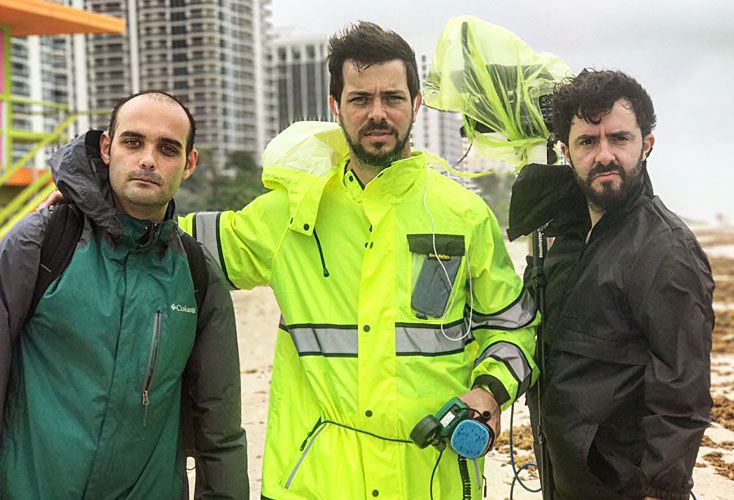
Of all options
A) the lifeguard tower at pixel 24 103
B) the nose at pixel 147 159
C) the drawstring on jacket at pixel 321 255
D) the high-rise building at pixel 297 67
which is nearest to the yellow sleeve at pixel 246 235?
the drawstring on jacket at pixel 321 255

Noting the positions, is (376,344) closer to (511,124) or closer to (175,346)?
(175,346)

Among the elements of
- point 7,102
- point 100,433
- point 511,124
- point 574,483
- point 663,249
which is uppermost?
point 7,102

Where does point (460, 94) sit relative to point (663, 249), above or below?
above

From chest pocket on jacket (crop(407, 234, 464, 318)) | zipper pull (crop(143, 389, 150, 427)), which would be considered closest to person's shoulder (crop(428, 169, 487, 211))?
chest pocket on jacket (crop(407, 234, 464, 318))

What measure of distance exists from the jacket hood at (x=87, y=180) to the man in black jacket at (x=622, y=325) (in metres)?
1.51

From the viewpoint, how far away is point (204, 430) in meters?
2.55

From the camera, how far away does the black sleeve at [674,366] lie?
7.72 ft

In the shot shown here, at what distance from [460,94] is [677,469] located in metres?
1.61

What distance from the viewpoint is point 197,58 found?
54.8 m

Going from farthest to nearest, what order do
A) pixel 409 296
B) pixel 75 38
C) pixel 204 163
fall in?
pixel 75 38 < pixel 204 163 < pixel 409 296

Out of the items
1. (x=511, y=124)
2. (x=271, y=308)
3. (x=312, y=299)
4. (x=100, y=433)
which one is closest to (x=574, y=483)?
(x=312, y=299)

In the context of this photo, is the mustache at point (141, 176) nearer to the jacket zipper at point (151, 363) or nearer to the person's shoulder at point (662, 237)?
the jacket zipper at point (151, 363)

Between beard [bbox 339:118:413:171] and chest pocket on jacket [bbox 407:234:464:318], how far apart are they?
0.86 ft

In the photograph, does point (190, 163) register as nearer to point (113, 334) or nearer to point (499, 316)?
point (113, 334)
